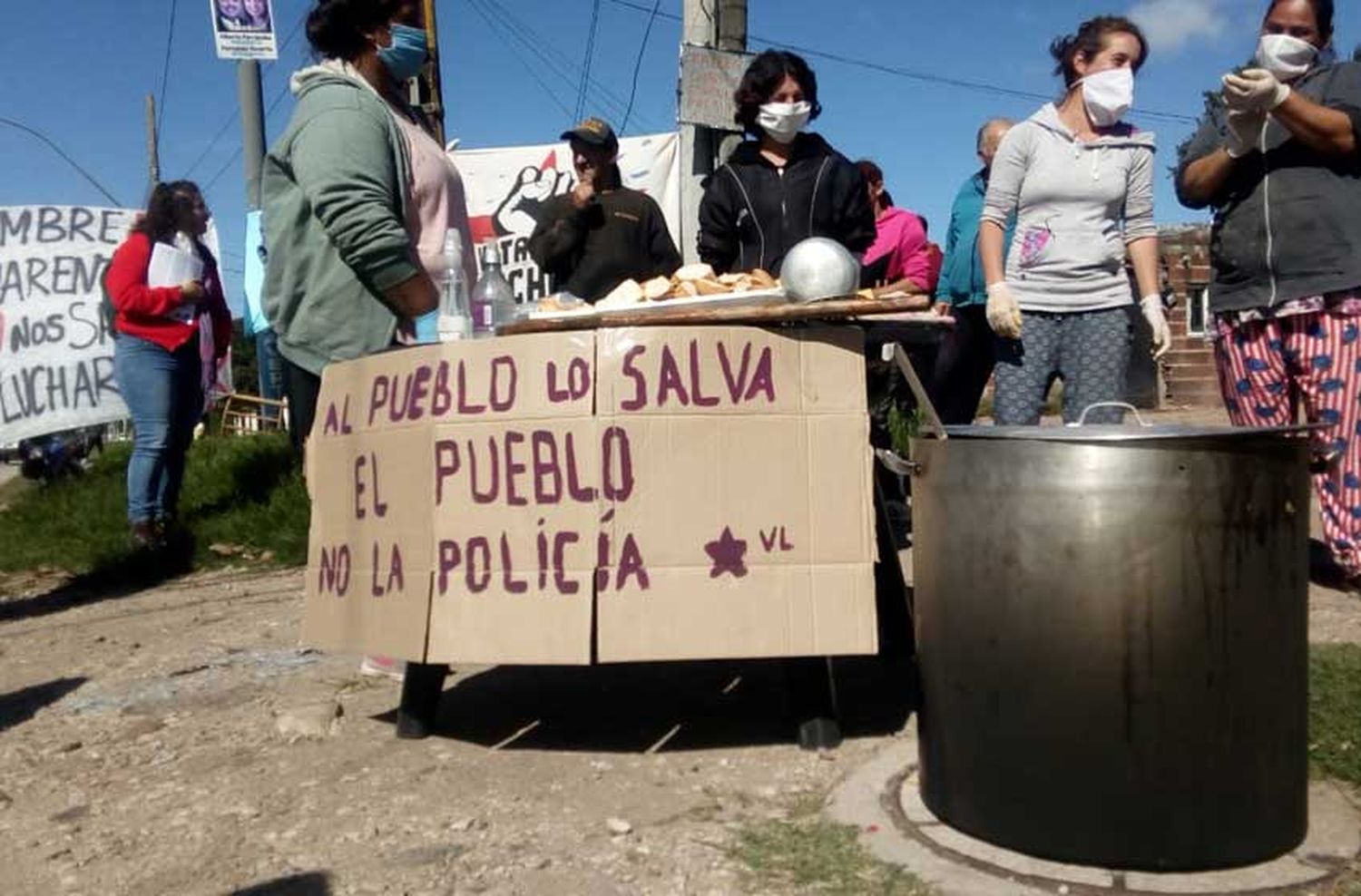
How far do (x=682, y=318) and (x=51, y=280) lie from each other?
600 centimetres

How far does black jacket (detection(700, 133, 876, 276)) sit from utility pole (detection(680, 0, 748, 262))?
246 centimetres

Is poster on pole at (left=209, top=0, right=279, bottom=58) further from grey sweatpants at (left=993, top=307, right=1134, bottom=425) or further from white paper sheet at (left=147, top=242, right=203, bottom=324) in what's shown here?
grey sweatpants at (left=993, top=307, right=1134, bottom=425)

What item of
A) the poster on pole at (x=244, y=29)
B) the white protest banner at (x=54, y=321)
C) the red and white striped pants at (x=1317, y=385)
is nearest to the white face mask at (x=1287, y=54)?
the red and white striped pants at (x=1317, y=385)

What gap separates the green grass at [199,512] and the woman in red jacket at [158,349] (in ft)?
1.14

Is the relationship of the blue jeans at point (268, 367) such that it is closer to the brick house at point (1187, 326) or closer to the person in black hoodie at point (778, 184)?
the person in black hoodie at point (778, 184)

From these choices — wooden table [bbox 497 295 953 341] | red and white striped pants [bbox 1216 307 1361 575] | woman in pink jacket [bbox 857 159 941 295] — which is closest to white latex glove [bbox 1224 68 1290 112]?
red and white striped pants [bbox 1216 307 1361 575]

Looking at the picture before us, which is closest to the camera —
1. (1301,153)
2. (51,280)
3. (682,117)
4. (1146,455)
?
(1146,455)

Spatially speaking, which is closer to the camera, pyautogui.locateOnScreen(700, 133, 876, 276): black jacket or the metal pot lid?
the metal pot lid

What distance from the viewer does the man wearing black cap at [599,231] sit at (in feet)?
17.0

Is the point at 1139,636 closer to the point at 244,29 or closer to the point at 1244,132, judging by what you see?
the point at 1244,132

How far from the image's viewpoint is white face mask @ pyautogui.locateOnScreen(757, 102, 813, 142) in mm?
3814

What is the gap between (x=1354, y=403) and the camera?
3.84 m

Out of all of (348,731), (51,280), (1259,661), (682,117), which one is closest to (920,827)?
(1259,661)

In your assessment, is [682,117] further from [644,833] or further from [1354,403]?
[644,833]
